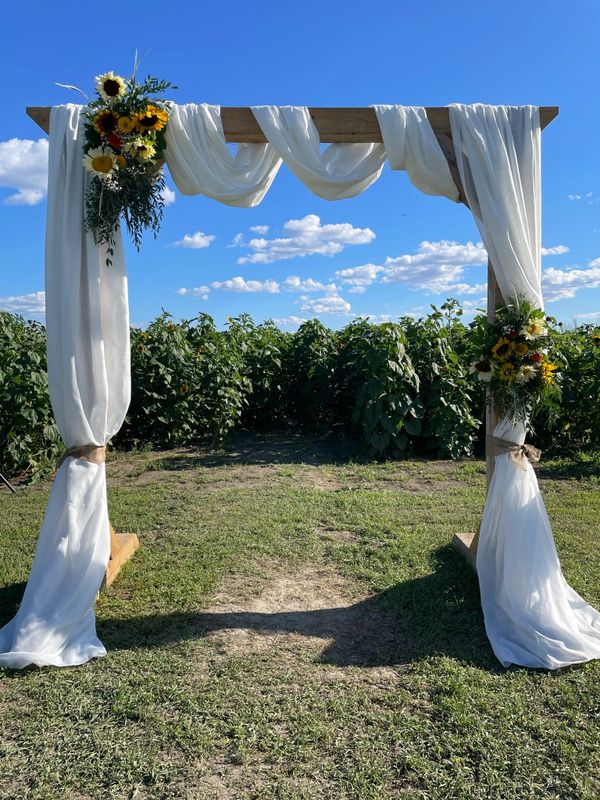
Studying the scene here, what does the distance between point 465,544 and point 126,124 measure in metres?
3.02

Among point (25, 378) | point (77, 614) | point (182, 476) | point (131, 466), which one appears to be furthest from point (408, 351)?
point (77, 614)

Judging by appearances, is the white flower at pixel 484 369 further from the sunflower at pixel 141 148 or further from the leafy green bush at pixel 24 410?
the leafy green bush at pixel 24 410

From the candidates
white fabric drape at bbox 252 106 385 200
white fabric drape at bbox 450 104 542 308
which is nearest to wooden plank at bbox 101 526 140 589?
white fabric drape at bbox 252 106 385 200

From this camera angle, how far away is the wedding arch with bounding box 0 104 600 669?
2938 mm

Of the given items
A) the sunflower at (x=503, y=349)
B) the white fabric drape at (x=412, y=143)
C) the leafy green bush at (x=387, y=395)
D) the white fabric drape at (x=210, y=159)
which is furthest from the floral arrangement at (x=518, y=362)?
the leafy green bush at (x=387, y=395)

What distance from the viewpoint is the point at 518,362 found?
306cm

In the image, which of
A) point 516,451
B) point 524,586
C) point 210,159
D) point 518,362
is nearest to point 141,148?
point 210,159

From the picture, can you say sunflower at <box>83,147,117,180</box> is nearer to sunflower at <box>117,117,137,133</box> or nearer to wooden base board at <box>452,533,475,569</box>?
sunflower at <box>117,117,137,133</box>

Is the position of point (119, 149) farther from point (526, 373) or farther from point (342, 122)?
point (526, 373)

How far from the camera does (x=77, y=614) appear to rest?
2.83 m

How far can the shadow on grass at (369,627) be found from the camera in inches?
105

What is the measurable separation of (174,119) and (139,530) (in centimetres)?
275

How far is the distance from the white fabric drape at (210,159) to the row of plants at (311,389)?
2.93m

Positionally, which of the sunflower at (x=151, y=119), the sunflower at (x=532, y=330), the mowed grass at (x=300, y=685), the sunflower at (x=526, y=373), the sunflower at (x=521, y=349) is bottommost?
the mowed grass at (x=300, y=685)
